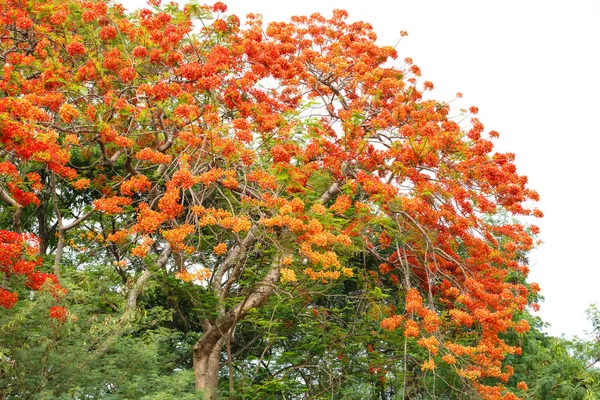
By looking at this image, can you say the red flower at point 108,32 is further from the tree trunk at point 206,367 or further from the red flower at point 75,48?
the tree trunk at point 206,367

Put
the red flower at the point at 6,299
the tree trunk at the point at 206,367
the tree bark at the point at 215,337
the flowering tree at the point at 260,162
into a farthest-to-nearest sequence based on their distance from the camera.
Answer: the tree trunk at the point at 206,367
the tree bark at the point at 215,337
the flowering tree at the point at 260,162
the red flower at the point at 6,299

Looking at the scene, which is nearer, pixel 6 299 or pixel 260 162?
pixel 6 299

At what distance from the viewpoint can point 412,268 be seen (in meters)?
10.9

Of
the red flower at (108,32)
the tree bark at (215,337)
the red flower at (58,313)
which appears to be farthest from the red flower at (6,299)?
the red flower at (108,32)

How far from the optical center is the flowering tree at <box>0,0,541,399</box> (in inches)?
321

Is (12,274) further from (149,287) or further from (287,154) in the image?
(287,154)

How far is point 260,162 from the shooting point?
28.7 ft

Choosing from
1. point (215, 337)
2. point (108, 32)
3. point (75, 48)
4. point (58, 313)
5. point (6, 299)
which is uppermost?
point (108, 32)

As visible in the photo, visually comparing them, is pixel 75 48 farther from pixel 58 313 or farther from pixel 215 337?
pixel 215 337

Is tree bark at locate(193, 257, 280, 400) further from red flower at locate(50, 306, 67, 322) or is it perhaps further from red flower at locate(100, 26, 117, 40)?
red flower at locate(100, 26, 117, 40)

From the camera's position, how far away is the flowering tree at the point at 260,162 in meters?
8.15

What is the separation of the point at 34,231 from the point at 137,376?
5700mm

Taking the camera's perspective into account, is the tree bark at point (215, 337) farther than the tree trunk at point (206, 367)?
No

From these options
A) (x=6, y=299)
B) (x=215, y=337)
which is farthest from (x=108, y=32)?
(x=215, y=337)
